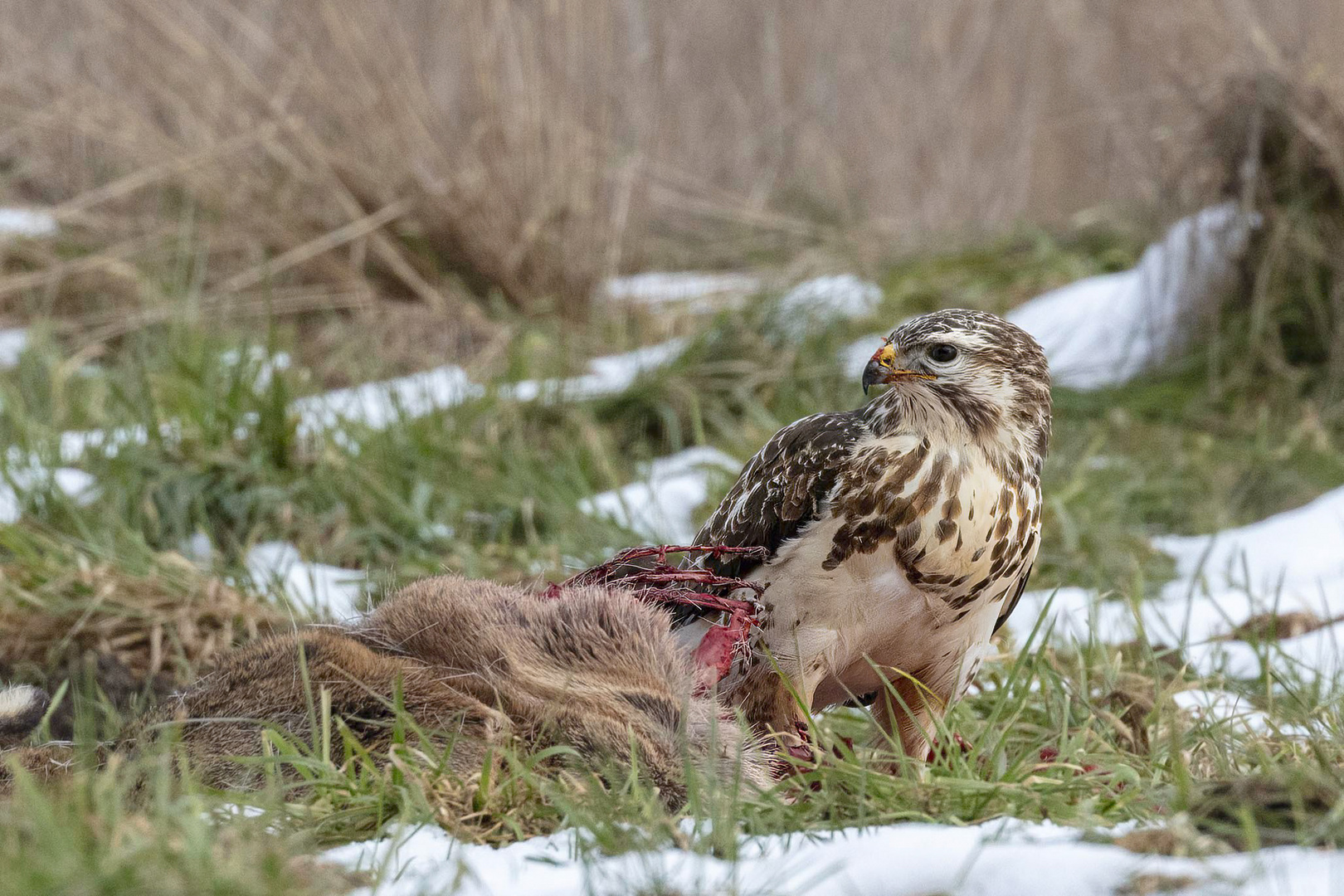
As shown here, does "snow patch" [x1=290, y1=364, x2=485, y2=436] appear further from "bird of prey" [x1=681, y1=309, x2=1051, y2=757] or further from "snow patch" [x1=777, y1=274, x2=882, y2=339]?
"bird of prey" [x1=681, y1=309, x2=1051, y2=757]

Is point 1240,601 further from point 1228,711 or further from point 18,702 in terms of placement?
point 18,702

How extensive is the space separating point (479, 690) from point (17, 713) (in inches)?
36.4

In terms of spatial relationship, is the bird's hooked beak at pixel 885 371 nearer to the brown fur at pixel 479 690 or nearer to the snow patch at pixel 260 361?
the brown fur at pixel 479 690

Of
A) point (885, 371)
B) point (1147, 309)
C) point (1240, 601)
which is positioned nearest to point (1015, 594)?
point (885, 371)

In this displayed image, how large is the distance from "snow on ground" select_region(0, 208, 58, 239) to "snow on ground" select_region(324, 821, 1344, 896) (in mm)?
6027

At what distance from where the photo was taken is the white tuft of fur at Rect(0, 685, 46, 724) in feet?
8.31

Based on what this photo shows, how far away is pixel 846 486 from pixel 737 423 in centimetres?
303

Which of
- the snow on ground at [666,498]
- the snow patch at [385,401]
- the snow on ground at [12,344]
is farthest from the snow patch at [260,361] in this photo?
the snow on ground at [666,498]

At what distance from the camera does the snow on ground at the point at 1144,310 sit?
641 centimetres

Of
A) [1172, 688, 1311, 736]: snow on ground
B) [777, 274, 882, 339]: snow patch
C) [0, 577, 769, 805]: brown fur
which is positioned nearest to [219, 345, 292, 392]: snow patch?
[777, 274, 882, 339]: snow patch

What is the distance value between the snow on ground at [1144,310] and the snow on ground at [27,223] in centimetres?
428

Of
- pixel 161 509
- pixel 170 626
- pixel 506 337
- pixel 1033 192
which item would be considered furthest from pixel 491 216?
pixel 1033 192

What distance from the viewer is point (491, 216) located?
22.5 ft

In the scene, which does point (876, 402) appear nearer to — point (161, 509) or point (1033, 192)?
point (161, 509)
